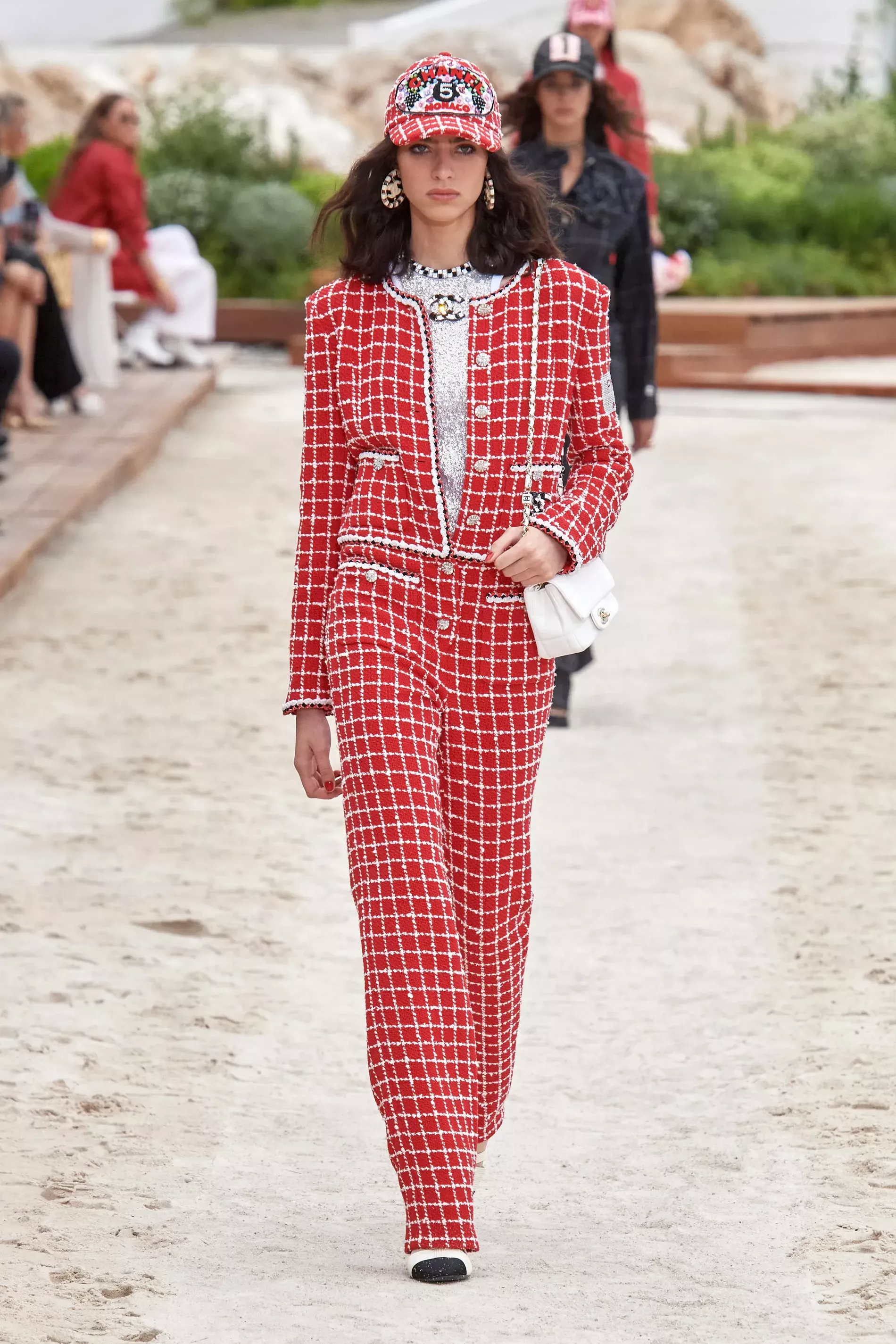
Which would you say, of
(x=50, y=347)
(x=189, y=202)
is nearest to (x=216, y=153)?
(x=189, y=202)

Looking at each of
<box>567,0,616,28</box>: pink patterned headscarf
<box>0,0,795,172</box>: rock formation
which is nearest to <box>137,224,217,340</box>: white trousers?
<box>567,0,616,28</box>: pink patterned headscarf

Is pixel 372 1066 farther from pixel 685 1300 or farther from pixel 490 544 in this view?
pixel 490 544

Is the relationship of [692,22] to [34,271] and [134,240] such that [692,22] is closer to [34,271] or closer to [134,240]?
[134,240]

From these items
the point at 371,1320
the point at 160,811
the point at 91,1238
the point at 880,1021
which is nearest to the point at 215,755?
the point at 160,811

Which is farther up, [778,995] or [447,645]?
[447,645]

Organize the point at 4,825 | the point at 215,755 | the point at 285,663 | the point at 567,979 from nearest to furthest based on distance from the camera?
the point at 567,979 → the point at 4,825 → the point at 215,755 → the point at 285,663

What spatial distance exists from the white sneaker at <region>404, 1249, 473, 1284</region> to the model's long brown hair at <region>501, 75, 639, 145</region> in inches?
157

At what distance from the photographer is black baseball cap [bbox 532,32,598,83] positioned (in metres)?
6.43

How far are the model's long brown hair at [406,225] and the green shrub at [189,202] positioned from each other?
15369mm

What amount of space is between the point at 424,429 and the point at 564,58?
3233 mm

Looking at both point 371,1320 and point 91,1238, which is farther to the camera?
point 91,1238

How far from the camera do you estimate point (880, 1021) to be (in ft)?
16.4

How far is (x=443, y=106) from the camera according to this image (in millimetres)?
3516

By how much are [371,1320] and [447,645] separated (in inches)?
38.6
